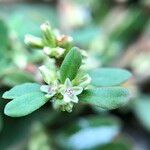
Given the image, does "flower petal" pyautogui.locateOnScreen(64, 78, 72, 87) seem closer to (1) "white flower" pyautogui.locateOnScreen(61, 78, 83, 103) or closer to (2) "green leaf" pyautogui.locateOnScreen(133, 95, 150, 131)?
(1) "white flower" pyautogui.locateOnScreen(61, 78, 83, 103)

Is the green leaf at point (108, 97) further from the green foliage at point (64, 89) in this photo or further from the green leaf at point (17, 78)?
the green leaf at point (17, 78)

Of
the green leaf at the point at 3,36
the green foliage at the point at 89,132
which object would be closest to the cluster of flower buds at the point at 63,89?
the green leaf at the point at 3,36

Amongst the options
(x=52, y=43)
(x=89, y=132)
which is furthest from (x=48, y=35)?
(x=89, y=132)

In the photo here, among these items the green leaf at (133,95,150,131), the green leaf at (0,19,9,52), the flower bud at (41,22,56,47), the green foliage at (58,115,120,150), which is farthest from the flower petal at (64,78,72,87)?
the green leaf at (133,95,150,131)

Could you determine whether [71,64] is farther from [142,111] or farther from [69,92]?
[142,111]

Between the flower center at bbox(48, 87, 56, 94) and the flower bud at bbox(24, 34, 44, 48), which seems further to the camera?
the flower bud at bbox(24, 34, 44, 48)

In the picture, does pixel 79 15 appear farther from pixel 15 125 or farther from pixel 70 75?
pixel 70 75

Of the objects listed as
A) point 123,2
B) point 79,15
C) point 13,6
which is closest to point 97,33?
point 79,15
